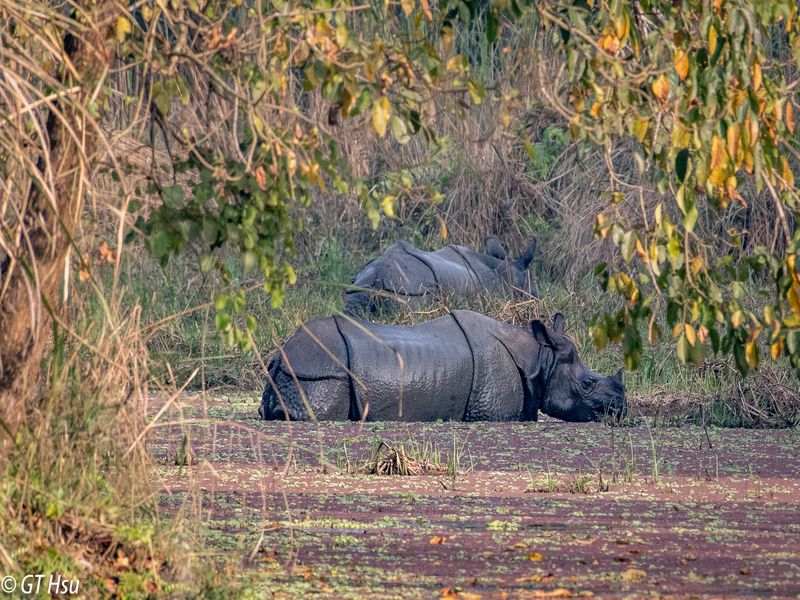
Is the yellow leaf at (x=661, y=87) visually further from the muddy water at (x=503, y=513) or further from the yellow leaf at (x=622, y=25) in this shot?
the muddy water at (x=503, y=513)

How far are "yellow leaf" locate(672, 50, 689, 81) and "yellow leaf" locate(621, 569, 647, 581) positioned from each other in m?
1.59

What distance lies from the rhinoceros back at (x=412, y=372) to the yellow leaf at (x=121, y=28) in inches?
218

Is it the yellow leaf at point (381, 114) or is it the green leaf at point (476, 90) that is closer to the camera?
the yellow leaf at point (381, 114)

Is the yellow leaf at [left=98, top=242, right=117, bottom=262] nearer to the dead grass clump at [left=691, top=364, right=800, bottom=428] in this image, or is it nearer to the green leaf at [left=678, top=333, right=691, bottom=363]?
the green leaf at [left=678, top=333, right=691, bottom=363]

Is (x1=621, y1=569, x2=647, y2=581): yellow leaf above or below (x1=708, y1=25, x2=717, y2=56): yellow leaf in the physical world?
below

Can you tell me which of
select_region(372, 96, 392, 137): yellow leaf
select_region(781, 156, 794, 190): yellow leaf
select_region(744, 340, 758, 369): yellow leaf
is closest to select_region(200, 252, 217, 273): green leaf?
select_region(372, 96, 392, 137): yellow leaf

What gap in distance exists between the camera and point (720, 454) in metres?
8.67

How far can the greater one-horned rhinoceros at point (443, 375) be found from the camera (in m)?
10.3

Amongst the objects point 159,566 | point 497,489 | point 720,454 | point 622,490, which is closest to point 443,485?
point 497,489

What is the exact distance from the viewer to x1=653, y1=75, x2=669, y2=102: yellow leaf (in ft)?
14.4

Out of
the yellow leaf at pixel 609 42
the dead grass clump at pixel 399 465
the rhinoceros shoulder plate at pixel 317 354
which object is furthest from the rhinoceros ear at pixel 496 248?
the yellow leaf at pixel 609 42

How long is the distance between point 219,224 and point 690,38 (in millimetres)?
1534

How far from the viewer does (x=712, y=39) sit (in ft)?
14.0

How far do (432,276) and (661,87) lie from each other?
9.48 m
